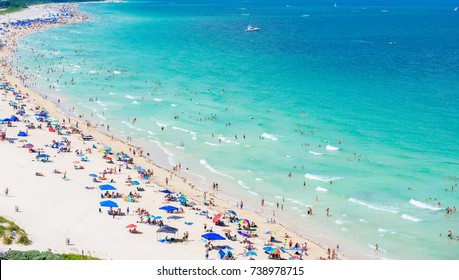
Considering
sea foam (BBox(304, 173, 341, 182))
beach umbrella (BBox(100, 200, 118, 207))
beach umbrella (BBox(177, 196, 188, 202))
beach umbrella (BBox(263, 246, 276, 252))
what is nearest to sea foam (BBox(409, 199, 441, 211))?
sea foam (BBox(304, 173, 341, 182))

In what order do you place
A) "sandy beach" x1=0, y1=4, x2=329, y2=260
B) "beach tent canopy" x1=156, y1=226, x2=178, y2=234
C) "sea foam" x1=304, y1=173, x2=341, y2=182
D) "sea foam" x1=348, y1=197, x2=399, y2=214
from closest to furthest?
"sandy beach" x1=0, y1=4, x2=329, y2=260 → "beach tent canopy" x1=156, y1=226, x2=178, y2=234 → "sea foam" x1=348, y1=197, x2=399, y2=214 → "sea foam" x1=304, y1=173, x2=341, y2=182

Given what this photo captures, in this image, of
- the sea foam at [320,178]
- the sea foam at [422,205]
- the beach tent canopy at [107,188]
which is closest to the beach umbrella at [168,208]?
the beach tent canopy at [107,188]

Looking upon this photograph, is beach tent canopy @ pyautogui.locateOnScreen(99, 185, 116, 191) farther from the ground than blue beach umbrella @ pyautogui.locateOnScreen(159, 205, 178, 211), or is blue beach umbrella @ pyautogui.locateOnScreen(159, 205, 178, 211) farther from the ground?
beach tent canopy @ pyautogui.locateOnScreen(99, 185, 116, 191)

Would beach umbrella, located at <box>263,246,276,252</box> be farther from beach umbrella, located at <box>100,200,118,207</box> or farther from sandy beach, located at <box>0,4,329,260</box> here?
beach umbrella, located at <box>100,200,118,207</box>

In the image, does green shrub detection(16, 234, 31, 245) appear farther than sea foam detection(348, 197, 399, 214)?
No

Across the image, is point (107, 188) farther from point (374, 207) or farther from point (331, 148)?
point (331, 148)
